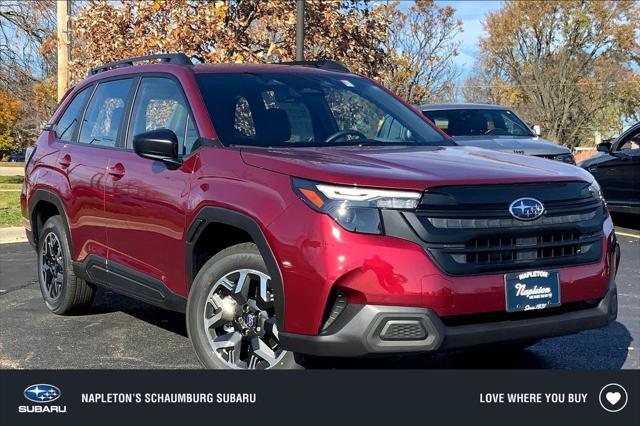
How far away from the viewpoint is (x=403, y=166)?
12.5ft

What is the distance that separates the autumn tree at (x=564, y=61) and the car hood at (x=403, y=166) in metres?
38.1

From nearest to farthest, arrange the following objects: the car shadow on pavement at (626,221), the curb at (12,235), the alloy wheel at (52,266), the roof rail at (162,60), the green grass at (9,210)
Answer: the roof rail at (162,60) → the alloy wheel at (52,266) → the curb at (12,235) → the car shadow on pavement at (626,221) → the green grass at (9,210)

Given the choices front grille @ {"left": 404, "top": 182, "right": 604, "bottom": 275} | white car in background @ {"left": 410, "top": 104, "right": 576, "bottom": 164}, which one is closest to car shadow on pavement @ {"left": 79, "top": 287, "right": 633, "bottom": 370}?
front grille @ {"left": 404, "top": 182, "right": 604, "bottom": 275}

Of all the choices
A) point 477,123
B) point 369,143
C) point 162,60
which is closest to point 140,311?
point 162,60

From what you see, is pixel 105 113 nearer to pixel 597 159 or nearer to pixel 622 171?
pixel 622 171

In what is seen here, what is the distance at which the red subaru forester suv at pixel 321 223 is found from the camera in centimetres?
348

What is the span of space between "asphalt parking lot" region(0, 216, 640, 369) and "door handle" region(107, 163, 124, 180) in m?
1.19

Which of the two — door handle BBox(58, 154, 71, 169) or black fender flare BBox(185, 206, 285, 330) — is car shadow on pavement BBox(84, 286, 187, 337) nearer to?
door handle BBox(58, 154, 71, 169)

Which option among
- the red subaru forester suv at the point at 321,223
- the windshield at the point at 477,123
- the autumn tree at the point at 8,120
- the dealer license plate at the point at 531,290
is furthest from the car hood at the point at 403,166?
the autumn tree at the point at 8,120

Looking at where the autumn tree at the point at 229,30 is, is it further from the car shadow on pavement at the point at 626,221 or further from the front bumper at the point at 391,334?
the front bumper at the point at 391,334

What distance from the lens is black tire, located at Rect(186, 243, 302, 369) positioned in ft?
13.0

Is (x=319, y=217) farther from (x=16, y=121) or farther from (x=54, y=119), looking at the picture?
(x=16, y=121)

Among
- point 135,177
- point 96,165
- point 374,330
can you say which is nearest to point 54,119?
point 96,165
